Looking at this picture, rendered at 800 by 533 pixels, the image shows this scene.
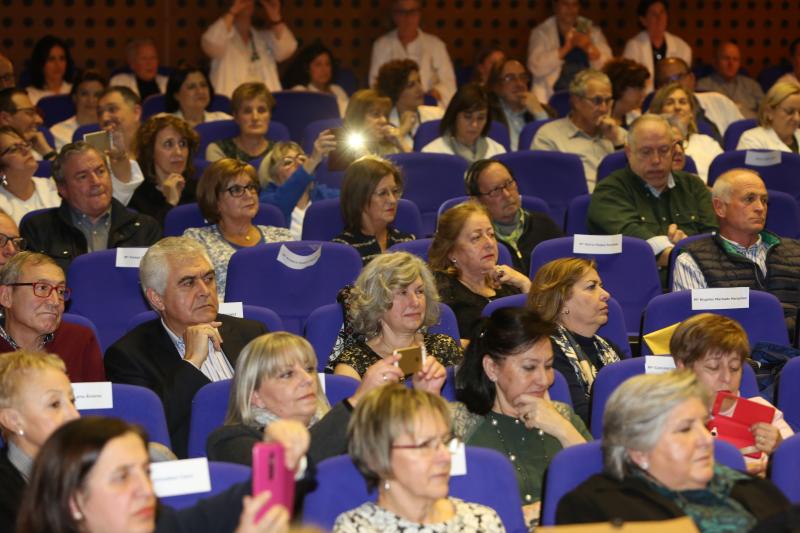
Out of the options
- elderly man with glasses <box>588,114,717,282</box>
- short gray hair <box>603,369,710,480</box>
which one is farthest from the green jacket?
short gray hair <box>603,369,710,480</box>

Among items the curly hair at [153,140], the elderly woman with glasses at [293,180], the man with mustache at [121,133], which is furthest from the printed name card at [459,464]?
the man with mustache at [121,133]

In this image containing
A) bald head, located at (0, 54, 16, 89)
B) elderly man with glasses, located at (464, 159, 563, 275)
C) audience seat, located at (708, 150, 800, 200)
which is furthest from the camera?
bald head, located at (0, 54, 16, 89)

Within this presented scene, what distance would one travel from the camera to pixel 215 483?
10.8 feet

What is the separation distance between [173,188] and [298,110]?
7.91 ft

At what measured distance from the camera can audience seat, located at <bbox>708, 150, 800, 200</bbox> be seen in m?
7.32

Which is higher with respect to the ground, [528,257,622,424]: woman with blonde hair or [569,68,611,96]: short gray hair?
[569,68,611,96]: short gray hair

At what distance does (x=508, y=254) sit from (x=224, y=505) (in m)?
2.91

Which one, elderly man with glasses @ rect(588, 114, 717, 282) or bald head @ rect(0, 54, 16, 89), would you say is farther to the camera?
bald head @ rect(0, 54, 16, 89)

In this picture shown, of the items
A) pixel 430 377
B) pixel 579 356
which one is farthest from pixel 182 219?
pixel 430 377

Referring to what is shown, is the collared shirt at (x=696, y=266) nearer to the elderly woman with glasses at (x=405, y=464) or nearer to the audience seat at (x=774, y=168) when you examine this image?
the audience seat at (x=774, y=168)

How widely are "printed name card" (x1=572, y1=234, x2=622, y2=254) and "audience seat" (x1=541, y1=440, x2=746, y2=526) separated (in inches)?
89.1

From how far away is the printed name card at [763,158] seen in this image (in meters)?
7.27

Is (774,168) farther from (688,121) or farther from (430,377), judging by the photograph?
(430,377)

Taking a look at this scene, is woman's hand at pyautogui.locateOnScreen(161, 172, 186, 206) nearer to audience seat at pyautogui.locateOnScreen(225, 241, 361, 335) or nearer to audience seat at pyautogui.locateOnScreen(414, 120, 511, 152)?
audience seat at pyautogui.locateOnScreen(225, 241, 361, 335)
